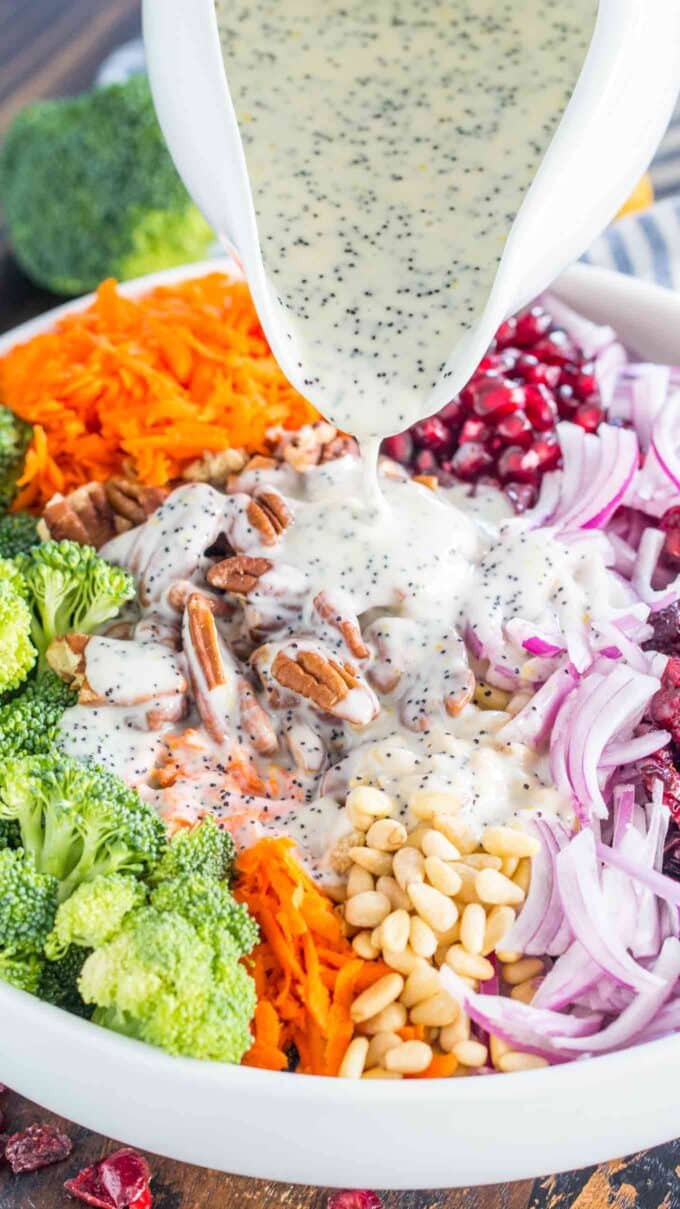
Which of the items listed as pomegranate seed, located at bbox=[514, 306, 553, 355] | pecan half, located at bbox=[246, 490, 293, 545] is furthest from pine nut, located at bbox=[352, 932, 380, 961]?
pomegranate seed, located at bbox=[514, 306, 553, 355]

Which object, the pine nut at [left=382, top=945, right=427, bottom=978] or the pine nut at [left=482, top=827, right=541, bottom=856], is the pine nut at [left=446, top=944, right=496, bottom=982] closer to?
the pine nut at [left=382, top=945, right=427, bottom=978]

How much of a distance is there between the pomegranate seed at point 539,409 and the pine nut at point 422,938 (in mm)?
1390

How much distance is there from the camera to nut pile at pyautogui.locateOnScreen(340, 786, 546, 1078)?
2.37 meters

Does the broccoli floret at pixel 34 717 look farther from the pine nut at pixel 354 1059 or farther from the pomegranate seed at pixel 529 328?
the pomegranate seed at pixel 529 328

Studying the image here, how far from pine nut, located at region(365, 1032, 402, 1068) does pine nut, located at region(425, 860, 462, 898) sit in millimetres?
257

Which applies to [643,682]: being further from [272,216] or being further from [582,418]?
[272,216]

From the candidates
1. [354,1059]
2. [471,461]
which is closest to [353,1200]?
[354,1059]

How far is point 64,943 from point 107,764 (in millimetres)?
445

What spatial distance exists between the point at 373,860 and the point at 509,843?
239 mm

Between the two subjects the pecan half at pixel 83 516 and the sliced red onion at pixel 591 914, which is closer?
the sliced red onion at pixel 591 914

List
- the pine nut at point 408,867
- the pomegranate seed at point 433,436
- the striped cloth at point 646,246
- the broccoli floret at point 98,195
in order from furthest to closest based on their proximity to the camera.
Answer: the broccoli floret at point 98,195
the striped cloth at point 646,246
the pomegranate seed at point 433,436
the pine nut at point 408,867

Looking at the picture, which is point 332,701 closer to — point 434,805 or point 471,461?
point 434,805

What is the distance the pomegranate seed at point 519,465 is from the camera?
11.0 feet

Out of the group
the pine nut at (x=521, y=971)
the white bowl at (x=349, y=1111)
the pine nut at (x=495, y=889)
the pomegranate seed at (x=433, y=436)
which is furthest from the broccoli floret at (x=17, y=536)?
the pine nut at (x=521, y=971)
